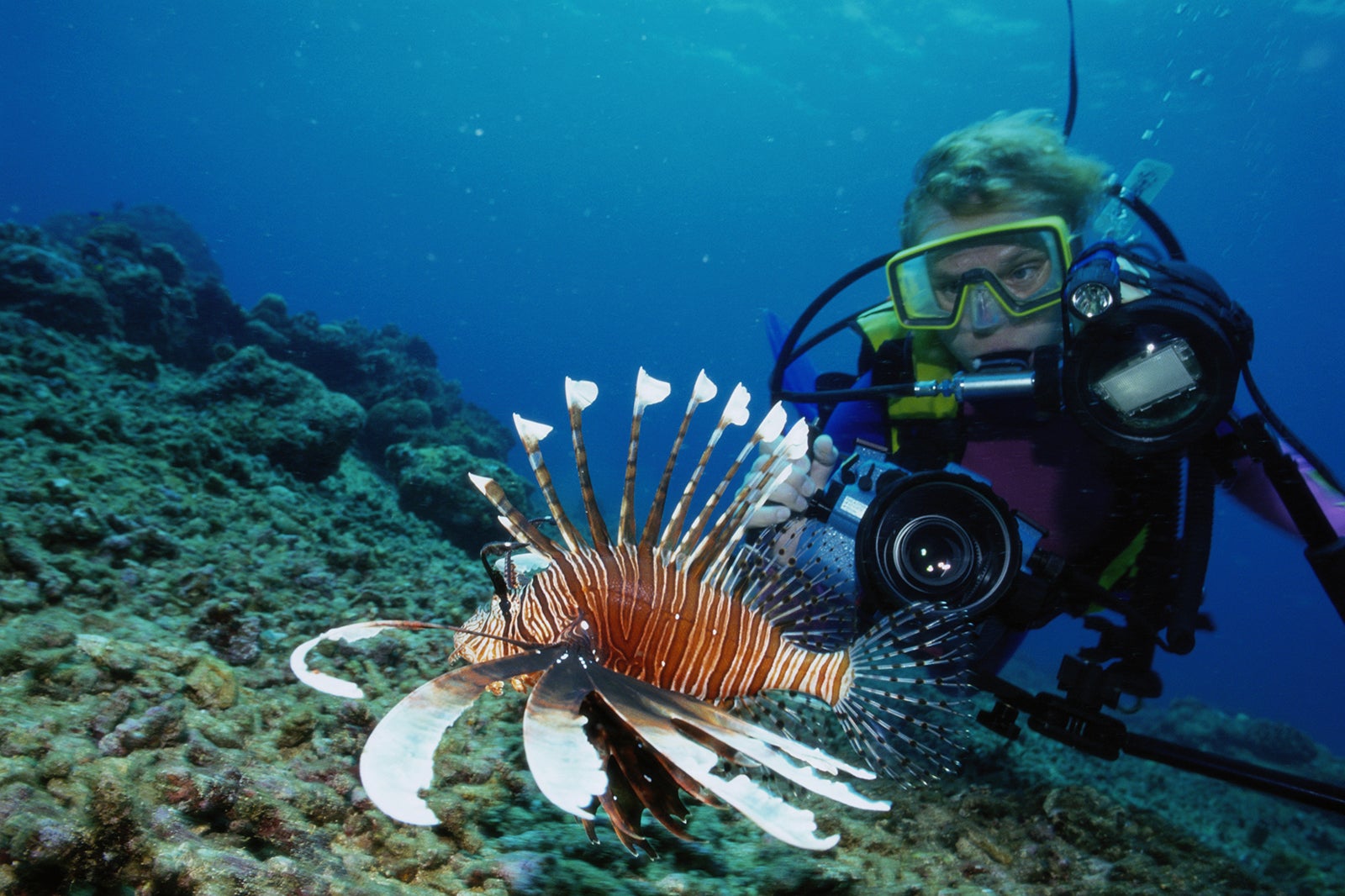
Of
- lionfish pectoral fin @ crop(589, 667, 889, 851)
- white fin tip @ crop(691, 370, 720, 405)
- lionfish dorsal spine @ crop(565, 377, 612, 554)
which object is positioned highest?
white fin tip @ crop(691, 370, 720, 405)

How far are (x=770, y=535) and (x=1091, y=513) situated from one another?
6.64 feet

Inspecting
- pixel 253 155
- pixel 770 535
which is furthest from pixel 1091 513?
pixel 253 155

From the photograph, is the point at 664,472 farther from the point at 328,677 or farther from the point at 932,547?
the point at 932,547

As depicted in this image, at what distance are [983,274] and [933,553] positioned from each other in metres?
1.54

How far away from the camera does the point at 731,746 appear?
107 centimetres

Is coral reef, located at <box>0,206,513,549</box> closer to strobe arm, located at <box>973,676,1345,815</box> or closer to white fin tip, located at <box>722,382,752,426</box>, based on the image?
white fin tip, located at <box>722,382,752,426</box>

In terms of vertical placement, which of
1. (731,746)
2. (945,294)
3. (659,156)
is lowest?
(731,746)

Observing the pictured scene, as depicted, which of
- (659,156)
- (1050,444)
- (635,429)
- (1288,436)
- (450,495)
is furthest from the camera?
(659,156)

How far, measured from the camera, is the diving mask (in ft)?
9.36

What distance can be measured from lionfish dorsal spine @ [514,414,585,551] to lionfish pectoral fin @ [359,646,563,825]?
1.99ft

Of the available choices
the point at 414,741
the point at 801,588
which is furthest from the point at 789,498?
the point at 414,741

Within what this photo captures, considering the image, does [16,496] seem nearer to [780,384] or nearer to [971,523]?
[780,384]

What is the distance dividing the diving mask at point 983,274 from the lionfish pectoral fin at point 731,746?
2.62 m

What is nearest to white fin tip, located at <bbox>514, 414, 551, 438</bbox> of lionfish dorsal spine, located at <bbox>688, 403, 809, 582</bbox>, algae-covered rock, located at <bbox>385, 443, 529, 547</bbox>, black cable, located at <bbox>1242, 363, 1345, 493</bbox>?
lionfish dorsal spine, located at <bbox>688, 403, 809, 582</bbox>
